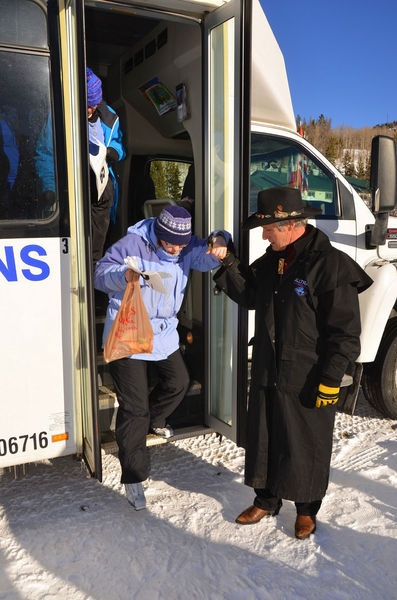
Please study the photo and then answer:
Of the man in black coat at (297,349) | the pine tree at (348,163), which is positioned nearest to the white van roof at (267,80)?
the man in black coat at (297,349)

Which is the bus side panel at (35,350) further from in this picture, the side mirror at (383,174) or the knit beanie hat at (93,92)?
the side mirror at (383,174)

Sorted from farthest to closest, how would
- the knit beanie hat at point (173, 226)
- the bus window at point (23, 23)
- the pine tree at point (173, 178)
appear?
the pine tree at point (173, 178) < the knit beanie hat at point (173, 226) < the bus window at point (23, 23)

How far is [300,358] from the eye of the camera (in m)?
2.54

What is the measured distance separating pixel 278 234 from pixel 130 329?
0.87 m

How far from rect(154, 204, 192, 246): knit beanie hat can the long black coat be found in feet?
1.50

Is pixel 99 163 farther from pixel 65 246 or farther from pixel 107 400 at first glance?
pixel 107 400

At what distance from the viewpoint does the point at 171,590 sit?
2307mm

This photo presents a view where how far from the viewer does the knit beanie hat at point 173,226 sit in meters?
2.68

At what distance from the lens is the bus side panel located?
2.55 meters

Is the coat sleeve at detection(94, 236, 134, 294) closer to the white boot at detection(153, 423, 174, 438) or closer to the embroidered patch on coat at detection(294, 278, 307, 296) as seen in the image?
the embroidered patch on coat at detection(294, 278, 307, 296)

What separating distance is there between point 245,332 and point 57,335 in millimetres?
1045

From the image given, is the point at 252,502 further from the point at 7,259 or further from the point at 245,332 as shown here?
the point at 7,259

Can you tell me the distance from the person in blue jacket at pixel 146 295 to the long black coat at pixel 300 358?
45 cm

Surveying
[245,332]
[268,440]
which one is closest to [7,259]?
[245,332]
